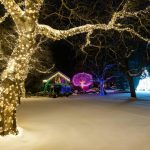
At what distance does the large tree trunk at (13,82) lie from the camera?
12.1 meters

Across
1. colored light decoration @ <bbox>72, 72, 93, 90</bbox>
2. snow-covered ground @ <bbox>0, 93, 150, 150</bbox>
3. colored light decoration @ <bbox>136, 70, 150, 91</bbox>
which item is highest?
colored light decoration @ <bbox>72, 72, 93, 90</bbox>

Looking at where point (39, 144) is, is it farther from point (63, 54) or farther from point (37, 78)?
point (63, 54)

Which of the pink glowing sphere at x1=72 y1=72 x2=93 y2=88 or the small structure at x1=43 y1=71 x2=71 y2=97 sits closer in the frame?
the small structure at x1=43 y1=71 x2=71 y2=97

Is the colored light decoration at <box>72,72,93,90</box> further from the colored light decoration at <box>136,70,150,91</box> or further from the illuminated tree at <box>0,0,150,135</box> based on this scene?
the illuminated tree at <box>0,0,150,135</box>

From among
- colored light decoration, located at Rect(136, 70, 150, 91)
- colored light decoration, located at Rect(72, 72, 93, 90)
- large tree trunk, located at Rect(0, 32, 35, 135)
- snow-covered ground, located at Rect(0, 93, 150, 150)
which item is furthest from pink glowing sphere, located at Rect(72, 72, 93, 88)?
large tree trunk, located at Rect(0, 32, 35, 135)

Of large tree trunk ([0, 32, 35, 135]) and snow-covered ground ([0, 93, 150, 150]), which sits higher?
large tree trunk ([0, 32, 35, 135])

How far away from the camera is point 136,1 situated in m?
14.0

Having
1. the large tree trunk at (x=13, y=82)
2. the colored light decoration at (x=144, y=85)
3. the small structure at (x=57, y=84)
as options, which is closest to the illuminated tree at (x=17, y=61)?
Answer: the large tree trunk at (x=13, y=82)

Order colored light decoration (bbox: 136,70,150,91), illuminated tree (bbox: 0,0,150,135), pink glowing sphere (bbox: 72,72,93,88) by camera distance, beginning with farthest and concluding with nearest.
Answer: colored light decoration (bbox: 136,70,150,91), pink glowing sphere (bbox: 72,72,93,88), illuminated tree (bbox: 0,0,150,135)

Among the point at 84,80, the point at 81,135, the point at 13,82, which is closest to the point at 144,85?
the point at 84,80

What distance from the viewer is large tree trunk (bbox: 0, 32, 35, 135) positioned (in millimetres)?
12086

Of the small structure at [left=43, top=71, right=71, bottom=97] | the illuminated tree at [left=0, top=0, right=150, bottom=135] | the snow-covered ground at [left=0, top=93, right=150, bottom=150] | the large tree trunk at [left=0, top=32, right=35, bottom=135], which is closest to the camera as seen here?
the snow-covered ground at [left=0, top=93, right=150, bottom=150]

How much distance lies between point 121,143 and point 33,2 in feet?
16.5

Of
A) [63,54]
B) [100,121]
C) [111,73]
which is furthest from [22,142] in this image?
[63,54]
